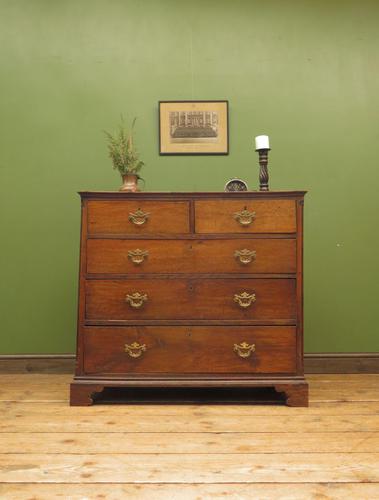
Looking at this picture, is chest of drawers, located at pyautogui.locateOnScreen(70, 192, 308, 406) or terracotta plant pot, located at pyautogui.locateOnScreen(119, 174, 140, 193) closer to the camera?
chest of drawers, located at pyautogui.locateOnScreen(70, 192, 308, 406)

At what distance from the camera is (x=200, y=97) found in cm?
286

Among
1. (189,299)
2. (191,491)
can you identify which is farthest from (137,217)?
(191,491)

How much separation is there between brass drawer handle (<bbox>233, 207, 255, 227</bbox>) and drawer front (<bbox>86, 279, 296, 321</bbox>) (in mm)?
286

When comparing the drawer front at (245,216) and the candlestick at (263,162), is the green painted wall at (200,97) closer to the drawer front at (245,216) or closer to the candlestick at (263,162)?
the candlestick at (263,162)

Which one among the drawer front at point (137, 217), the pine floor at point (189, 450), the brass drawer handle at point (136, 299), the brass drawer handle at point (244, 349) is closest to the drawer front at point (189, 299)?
the brass drawer handle at point (136, 299)

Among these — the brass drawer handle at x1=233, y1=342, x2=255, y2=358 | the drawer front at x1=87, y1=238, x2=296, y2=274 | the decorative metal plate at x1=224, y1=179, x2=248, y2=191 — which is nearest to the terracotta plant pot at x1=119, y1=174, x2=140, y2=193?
the drawer front at x1=87, y1=238, x2=296, y2=274

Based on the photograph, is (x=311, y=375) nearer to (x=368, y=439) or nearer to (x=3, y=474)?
(x=368, y=439)

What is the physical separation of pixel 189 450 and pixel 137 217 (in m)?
1.09

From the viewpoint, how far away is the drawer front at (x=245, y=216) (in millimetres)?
2230

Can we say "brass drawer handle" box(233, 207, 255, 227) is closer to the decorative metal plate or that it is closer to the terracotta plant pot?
the decorative metal plate

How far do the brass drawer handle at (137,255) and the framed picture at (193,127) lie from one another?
877 millimetres

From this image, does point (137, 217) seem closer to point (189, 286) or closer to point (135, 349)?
point (189, 286)

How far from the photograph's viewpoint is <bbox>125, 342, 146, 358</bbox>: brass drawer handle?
2221 millimetres

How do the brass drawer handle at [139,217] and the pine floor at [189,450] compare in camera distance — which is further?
the brass drawer handle at [139,217]
